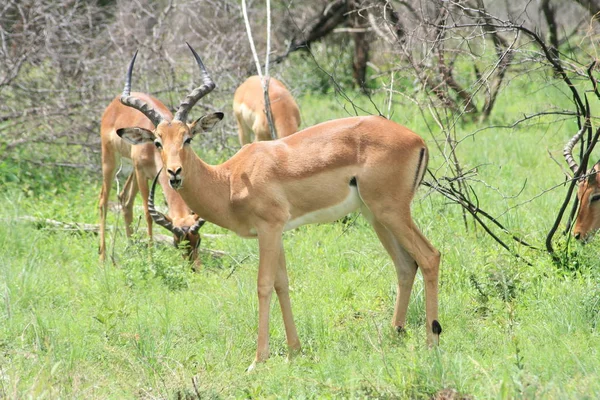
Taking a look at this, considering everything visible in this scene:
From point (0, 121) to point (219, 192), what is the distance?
510 cm

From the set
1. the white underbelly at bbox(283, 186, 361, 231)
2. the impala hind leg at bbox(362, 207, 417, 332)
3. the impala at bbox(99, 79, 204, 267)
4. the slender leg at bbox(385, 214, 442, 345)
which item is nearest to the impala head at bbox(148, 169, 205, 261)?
the impala at bbox(99, 79, 204, 267)

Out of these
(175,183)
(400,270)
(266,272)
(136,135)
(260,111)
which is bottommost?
(266,272)

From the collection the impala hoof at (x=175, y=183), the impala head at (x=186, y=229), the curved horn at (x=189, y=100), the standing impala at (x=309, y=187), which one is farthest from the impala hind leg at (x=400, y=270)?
the impala head at (x=186, y=229)

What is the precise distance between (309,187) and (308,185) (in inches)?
0.5

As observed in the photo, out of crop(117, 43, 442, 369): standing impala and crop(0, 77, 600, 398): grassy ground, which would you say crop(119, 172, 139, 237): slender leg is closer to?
crop(0, 77, 600, 398): grassy ground

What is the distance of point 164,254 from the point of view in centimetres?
647

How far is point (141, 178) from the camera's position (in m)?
7.61

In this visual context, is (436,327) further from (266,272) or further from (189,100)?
(189,100)

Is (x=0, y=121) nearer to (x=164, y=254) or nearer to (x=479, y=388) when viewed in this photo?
(x=164, y=254)

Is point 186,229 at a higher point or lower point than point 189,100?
lower

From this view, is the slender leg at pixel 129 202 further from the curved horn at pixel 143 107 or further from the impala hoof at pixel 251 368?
the impala hoof at pixel 251 368

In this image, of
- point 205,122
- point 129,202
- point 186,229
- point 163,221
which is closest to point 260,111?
point 129,202

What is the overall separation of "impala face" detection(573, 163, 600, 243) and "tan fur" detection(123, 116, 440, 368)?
1.52m

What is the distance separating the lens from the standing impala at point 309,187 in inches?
191
